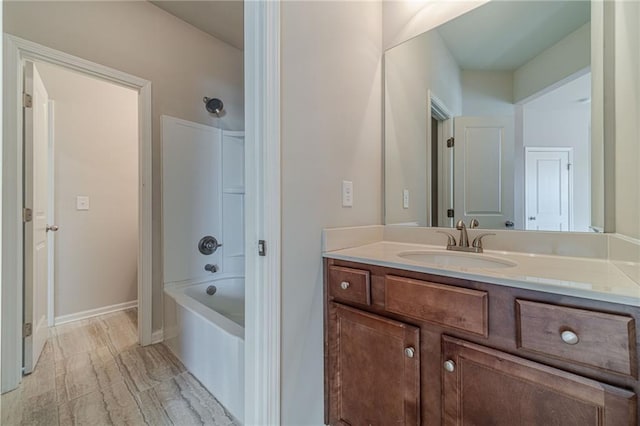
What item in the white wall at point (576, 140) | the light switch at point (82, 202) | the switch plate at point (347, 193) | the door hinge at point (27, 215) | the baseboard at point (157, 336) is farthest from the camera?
the light switch at point (82, 202)

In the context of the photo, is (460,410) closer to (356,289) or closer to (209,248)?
(356,289)

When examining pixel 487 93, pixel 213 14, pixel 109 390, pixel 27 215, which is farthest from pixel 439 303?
pixel 213 14

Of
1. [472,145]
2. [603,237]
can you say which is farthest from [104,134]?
[603,237]

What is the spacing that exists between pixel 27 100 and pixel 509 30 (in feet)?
8.83

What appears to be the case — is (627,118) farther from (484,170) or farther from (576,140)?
(484,170)

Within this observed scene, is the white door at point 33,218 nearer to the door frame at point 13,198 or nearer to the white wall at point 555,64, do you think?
the door frame at point 13,198

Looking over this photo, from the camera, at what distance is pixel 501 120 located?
133cm

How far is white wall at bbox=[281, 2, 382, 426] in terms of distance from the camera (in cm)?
113

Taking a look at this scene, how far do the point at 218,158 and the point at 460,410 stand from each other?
2446 mm

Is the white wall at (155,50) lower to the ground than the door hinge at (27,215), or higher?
higher

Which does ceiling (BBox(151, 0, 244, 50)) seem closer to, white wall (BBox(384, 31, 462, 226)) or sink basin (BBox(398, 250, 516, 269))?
white wall (BBox(384, 31, 462, 226))

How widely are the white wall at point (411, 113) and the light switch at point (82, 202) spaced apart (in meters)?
2.81

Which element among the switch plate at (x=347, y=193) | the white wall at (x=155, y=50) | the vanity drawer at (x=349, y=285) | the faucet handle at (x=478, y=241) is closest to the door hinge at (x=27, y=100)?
the white wall at (x=155, y=50)

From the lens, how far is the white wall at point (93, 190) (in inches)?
101
